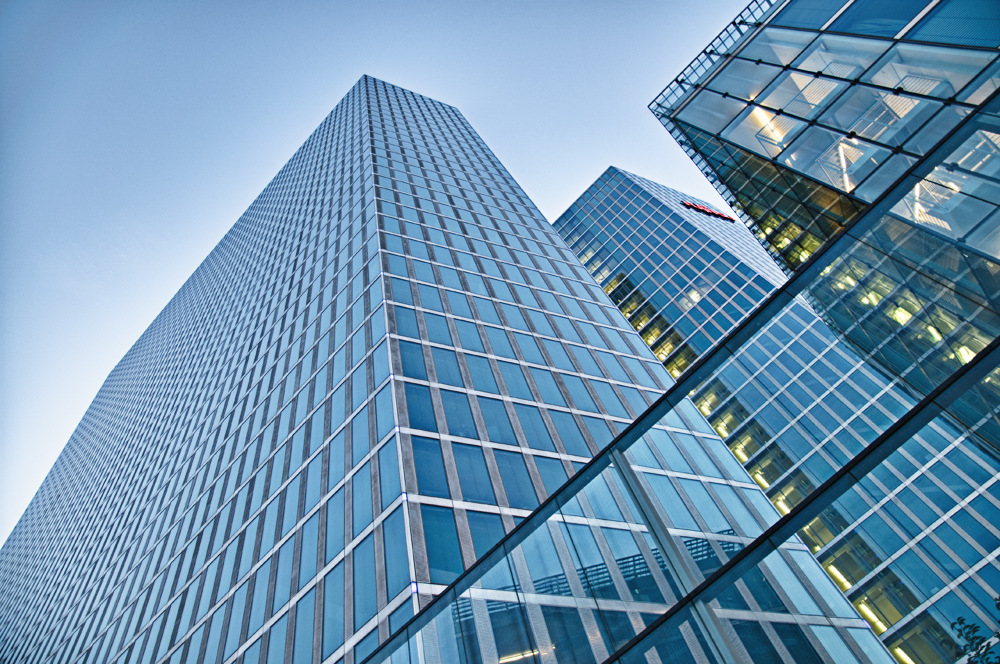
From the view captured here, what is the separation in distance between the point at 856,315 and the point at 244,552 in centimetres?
3110

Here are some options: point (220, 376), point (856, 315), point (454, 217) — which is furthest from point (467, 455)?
point (220, 376)

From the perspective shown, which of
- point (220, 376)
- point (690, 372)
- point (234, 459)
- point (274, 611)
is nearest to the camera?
point (690, 372)

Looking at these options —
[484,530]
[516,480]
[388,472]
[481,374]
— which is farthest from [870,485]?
[481,374]

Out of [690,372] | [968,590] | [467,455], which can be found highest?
[467,455]

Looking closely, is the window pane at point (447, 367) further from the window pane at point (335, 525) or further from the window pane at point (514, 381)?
the window pane at point (335, 525)

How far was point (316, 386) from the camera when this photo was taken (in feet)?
118

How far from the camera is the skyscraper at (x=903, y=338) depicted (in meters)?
5.74

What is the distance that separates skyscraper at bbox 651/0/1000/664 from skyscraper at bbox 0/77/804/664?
2.82 ft

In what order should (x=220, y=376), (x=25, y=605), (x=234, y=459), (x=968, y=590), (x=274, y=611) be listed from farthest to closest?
(x=25, y=605) → (x=220, y=376) → (x=234, y=459) → (x=274, y=611) → (x=968, y=590)

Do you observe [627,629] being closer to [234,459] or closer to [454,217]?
[234,459]

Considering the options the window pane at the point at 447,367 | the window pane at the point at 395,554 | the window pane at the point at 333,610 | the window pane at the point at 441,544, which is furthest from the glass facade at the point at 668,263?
the window pane at the point at 333,610

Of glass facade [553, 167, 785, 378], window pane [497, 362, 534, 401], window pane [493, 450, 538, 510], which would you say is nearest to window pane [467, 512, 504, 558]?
window pane [493, 450, 538, 510]

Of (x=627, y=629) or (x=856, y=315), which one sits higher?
(x=856, y=315)

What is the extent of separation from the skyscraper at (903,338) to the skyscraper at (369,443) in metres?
0.86
